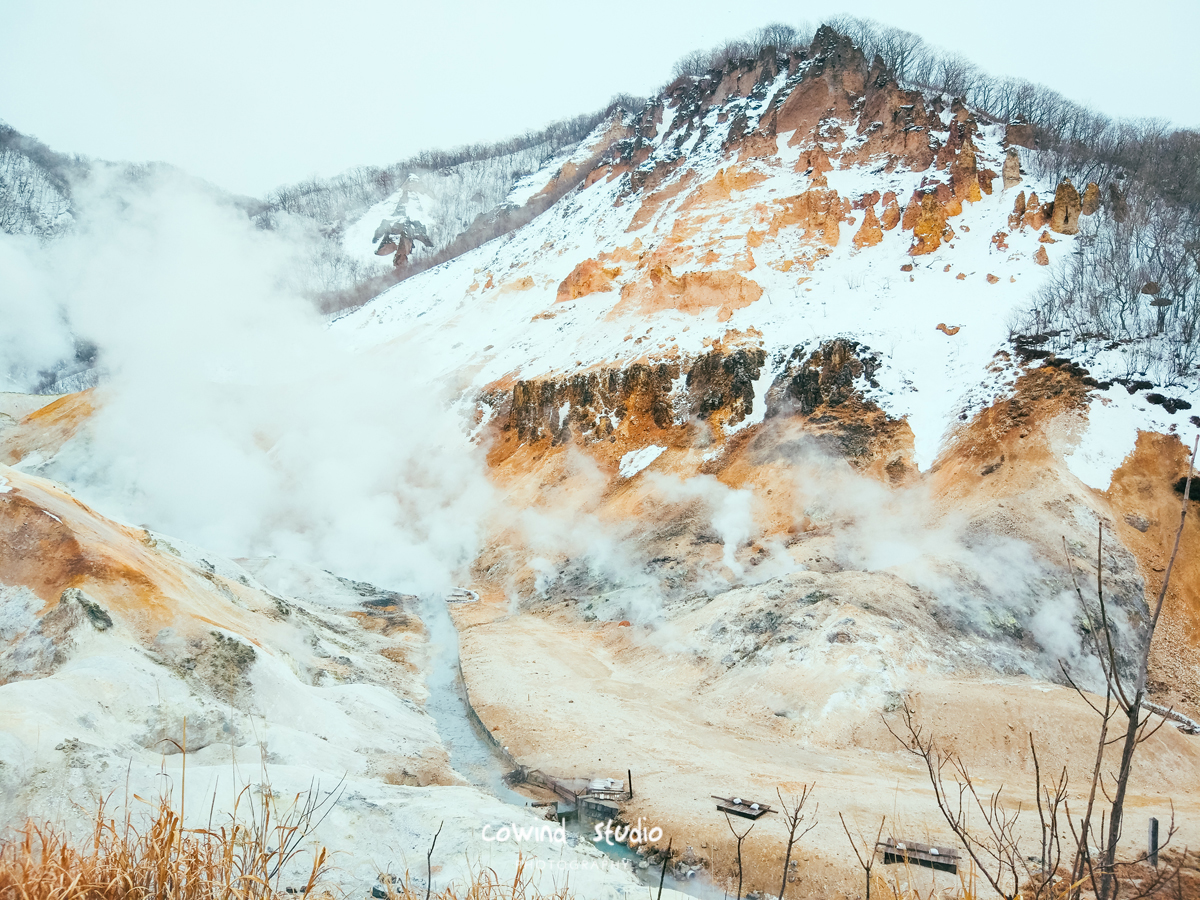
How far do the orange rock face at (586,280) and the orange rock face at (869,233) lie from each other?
16.0m

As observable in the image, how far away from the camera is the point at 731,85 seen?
206 ft

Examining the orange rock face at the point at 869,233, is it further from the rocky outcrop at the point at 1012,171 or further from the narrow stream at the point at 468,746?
the narrow stream at the point at 468,746

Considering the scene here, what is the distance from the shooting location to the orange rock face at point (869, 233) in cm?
3888

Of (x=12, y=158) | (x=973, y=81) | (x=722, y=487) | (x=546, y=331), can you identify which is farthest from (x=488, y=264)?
(x=12, y=158)

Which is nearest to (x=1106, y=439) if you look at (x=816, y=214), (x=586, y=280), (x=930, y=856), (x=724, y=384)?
(x=724, y=384)

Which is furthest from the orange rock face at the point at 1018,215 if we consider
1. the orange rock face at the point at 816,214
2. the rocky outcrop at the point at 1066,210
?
the orange rock face at the point at 816,214

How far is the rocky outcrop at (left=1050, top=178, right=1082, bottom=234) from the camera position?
32406 mm

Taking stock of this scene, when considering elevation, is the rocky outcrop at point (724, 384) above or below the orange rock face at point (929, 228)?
below

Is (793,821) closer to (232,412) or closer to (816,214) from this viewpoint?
(816,214)

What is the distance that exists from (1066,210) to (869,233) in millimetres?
9694

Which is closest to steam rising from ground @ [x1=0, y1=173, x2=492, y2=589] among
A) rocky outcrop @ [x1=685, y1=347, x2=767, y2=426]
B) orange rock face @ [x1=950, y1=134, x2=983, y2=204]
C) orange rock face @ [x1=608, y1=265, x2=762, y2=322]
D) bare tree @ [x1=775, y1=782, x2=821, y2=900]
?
rocky outcrop @ [x1=685, y1=347, x2=767, y2=426]

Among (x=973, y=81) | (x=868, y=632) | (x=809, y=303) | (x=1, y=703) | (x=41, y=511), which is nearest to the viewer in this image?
(x=1, y=703)

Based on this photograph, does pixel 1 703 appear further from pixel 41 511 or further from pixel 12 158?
pixel 12 158

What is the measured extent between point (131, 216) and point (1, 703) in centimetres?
9126
